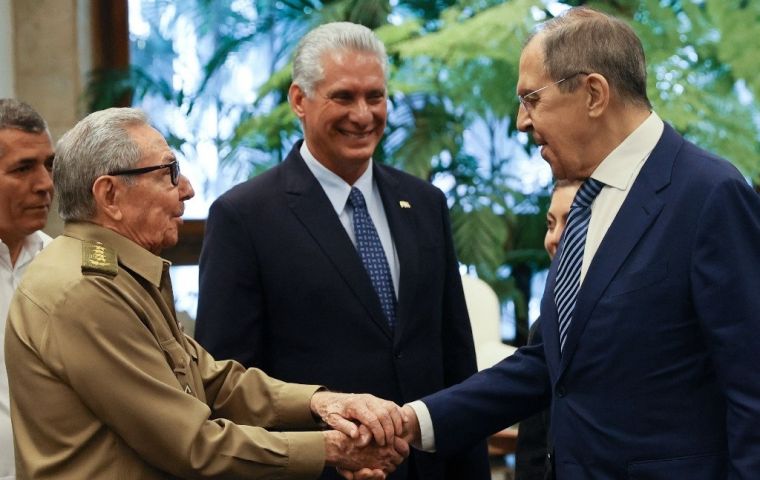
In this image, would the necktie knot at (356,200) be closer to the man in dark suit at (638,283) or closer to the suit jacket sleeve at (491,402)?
the suit jacket sleeve at (491,402)

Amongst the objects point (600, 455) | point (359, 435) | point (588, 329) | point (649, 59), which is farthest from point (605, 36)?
point (649, 59)

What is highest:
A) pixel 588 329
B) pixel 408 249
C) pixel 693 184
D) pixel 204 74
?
pixel 693 184

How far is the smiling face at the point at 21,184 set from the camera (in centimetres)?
296

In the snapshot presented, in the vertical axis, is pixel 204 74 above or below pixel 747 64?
below

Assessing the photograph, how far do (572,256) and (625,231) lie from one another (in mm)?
175

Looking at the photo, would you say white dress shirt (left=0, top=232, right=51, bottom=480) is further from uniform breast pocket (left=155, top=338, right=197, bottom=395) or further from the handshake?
the handshake

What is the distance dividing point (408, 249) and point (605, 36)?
0.89 meters

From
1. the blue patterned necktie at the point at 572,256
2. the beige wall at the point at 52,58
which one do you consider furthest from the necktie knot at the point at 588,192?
the beige wall at the point at 52,58

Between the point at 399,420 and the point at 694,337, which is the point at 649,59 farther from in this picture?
the point at 694,337

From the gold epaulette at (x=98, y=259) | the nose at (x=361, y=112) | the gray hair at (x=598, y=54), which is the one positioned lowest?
the gold epaulette at (x=98, y=259)

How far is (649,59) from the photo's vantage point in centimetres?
485

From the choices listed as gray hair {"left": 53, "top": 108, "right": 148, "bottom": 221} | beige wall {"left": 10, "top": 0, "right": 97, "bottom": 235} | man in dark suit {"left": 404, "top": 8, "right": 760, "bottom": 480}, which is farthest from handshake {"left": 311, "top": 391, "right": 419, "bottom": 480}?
beige wall {"left": 10, "top": 0, "right": 97, "bottom": 235}

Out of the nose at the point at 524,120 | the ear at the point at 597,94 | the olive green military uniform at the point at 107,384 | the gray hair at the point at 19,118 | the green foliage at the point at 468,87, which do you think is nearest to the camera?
the olive green military uniform at the point at 107,384

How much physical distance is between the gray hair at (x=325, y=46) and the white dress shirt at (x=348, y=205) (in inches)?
7.1
